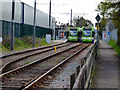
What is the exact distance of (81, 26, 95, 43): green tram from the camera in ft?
173

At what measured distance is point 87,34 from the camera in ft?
173

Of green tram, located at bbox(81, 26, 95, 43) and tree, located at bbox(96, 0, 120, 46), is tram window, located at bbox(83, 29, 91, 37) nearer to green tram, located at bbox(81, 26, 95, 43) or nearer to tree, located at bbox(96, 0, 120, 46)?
green tram, located at bbox(81, 26, 95, 43)

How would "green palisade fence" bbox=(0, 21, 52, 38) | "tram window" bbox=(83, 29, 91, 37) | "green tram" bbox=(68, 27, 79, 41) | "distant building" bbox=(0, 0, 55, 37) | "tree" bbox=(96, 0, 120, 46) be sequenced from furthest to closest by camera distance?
"green tram" bbox=(68, 27, 79, 41) < "tram window" bbox=(83, 29, 91, 37) < "distant building" bbox=(0, 0, 55, 37) < "green palisade fence" bbox=(0, 21, 52, 38) < "tree" bbox=(96, 0, 120, 46)

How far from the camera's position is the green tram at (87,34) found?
2072 inches

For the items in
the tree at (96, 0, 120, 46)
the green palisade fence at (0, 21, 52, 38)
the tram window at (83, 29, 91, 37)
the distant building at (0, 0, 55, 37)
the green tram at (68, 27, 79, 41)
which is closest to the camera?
the tree at (96, 0, 120, 46)

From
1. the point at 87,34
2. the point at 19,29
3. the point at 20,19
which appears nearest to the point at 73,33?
the point at 87,34

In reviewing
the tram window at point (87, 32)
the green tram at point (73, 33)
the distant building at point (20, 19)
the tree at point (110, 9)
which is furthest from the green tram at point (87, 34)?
the tree at point (110, 9)

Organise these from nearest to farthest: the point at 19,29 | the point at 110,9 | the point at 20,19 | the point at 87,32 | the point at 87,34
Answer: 1. the point at 110,9
2. the point at 19,29
3. the point at 20,19
4. the point at 87,32
5. the point at 87,34

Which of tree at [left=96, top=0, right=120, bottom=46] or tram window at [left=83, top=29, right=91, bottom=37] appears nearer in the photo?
tree at [left=96, top=0, right=120, bottom=46]

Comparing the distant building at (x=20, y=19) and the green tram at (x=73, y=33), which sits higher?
the distant building at (x=20, y=19)

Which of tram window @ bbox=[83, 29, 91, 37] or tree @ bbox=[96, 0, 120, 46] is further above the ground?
tree @ bbox=[96, 0, 120, 46]

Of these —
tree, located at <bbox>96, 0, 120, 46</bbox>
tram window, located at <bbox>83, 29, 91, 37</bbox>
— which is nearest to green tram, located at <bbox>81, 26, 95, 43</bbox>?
tram window, located at <bbox>83, 29, 91, 37</bbox>

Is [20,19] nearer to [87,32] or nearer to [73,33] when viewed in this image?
[73,33]

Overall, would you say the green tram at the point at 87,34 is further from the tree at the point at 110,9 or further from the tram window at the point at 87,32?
the tree at the point at 110,9
